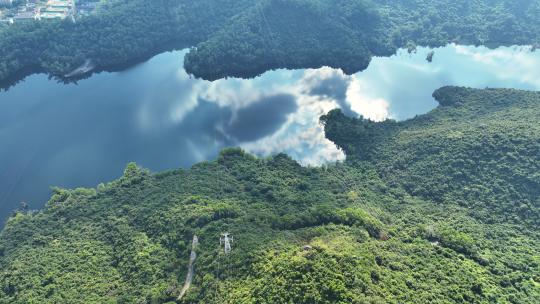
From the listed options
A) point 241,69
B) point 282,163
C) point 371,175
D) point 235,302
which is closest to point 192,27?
point 241,69

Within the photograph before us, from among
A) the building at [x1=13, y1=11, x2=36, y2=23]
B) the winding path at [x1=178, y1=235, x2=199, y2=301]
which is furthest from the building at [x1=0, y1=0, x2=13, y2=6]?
the winding path at [x1=178, y1=235, x2=199, y2=301]

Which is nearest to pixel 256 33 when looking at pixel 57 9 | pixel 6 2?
pixel 57 9

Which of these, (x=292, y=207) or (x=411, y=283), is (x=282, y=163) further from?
(x=411, y=283)

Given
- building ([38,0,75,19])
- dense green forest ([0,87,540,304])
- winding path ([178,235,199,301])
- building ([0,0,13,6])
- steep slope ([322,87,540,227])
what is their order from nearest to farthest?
dense green forest ([0,87,540,304]), winding path ([178,235,199,301]), steep slope ([322,87,540,227]), building ([38,0,75,19]), building ([0,0,13,6])

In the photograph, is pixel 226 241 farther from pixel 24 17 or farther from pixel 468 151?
pixel 24 17

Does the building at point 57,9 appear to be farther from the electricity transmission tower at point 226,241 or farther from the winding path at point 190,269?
the electricity transmission tower at point 226,241

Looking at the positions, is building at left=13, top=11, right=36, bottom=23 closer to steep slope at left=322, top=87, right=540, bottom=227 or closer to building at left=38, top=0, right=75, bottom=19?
building at left=38, top=0, right=75, bottom=19

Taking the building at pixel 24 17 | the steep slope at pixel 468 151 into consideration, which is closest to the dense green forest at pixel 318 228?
the steep slope at pixel 468 151
